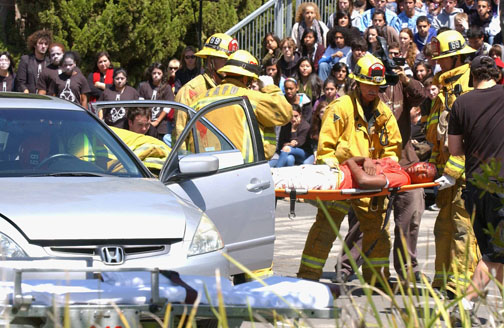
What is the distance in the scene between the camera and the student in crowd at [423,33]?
16516 mm

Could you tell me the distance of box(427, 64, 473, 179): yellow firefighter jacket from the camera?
8.38m

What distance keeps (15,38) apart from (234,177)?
1596 cm

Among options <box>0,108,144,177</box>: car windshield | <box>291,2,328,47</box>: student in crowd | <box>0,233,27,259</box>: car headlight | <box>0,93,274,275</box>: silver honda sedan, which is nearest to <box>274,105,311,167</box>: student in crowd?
<box>291,2,328,47</box>: student in crowd

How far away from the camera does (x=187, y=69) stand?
15.6 meters

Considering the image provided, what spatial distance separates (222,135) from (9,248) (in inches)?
105

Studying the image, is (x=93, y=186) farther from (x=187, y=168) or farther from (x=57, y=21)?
(x=57, y=21)

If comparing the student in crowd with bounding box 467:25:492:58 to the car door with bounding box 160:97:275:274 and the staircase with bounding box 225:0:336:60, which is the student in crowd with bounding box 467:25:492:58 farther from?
the car door with bounding box 160:97:275:274

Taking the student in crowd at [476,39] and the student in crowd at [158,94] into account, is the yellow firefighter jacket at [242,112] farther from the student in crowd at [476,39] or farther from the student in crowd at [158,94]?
the student in crowd at [476,39]

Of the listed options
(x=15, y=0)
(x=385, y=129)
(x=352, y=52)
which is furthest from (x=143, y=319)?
(x=15, y=0)

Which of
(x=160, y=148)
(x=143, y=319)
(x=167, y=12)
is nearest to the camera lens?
(x=143, y=319)

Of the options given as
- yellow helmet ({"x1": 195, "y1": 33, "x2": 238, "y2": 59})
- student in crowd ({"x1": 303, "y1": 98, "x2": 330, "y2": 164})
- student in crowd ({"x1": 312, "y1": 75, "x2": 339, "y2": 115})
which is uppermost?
yellow helmet ({"x1": 195, "y1": 33, "x2": 238, "y2": 59})

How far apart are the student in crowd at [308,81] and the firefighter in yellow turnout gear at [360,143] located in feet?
23.7

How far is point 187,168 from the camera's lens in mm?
6031

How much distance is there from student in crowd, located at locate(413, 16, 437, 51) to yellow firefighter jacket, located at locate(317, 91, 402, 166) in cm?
855
